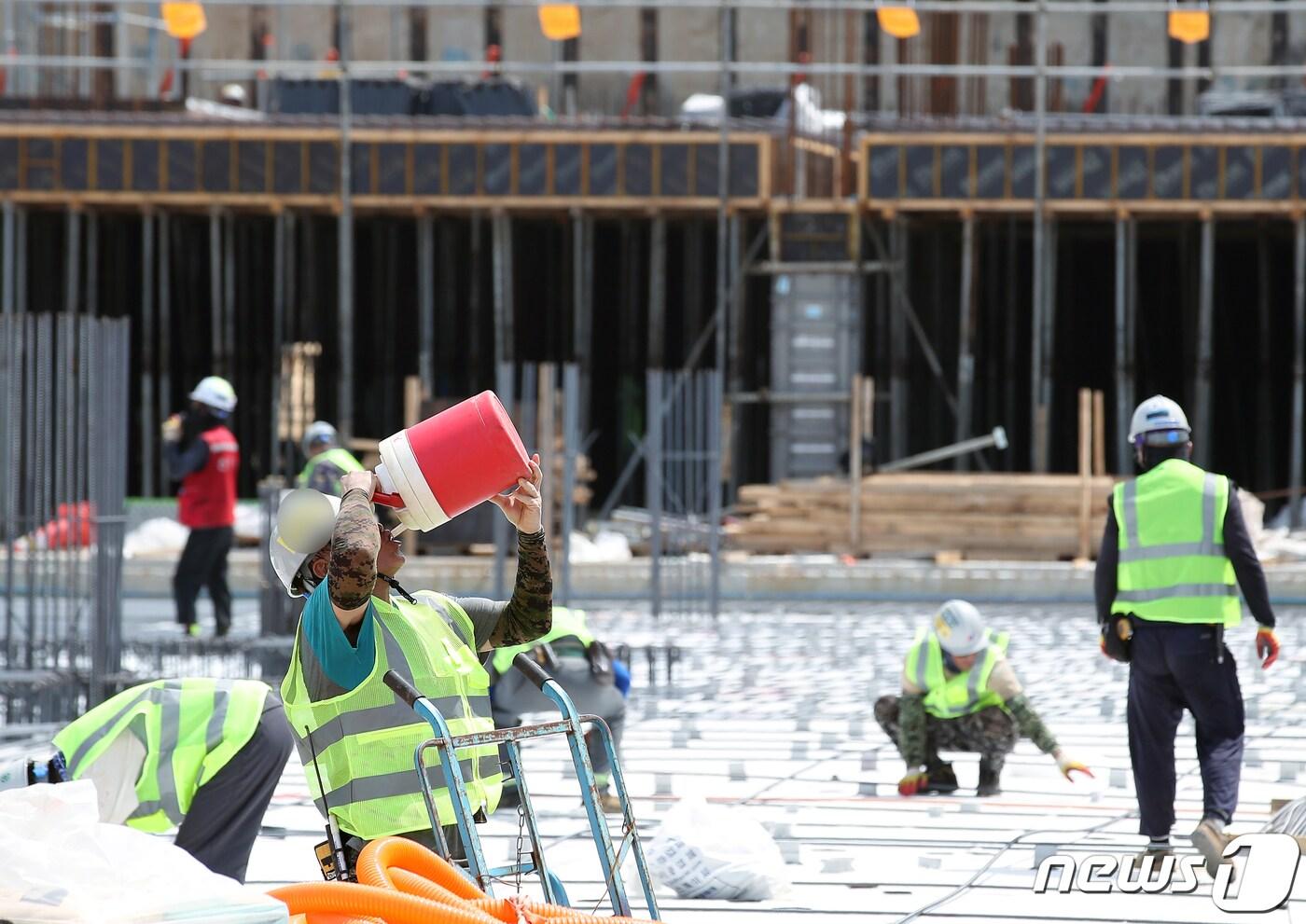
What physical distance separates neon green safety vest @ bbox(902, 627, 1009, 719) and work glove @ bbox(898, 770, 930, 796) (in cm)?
31

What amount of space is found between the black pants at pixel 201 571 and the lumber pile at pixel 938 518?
7381 mm

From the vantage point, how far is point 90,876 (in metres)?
4.03

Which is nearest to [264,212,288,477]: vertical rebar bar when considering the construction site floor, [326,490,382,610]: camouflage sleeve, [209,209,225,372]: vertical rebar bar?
[209,209,225,372]: vertical rebar bar

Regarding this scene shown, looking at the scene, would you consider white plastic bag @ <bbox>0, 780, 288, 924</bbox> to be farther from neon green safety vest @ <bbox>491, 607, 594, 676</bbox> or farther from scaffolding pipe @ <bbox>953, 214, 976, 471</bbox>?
scaffolding pipe @ <bbox>953, 214, 976, 471</bbox>

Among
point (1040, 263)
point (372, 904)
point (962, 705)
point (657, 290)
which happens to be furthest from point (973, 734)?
point (657, 290)

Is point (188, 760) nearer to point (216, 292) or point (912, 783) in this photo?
point (912, 783)

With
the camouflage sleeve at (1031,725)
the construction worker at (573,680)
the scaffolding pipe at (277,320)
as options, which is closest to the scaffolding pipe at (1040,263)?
the scaffolding pipe at (277,320)

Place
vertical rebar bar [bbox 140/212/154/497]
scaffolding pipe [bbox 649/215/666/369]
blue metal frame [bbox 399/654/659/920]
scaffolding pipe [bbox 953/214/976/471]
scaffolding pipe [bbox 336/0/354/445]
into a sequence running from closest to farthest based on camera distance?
blue metal frame [bbox 399/654/659/920], scaffolding pipe [bbox 336/0/354/445], scaffolding pipe [bbox 953/214/976/471], scaffolding pipe [bbox 649/215/666/369], vertical rebar bar [bbox 140/212/154/497]

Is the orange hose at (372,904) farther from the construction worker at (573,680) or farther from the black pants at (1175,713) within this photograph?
the construction worker at (573,680)

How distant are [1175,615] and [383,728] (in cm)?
347

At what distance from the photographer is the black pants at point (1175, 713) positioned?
6.93 m

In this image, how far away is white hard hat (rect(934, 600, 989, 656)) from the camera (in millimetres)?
8070

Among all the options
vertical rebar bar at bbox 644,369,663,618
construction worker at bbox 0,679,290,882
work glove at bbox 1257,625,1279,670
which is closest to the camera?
construction worker at bbox 0,679,290,882

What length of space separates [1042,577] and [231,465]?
8.06 m
